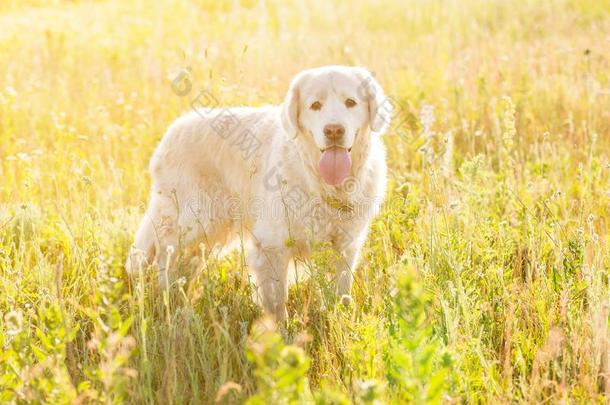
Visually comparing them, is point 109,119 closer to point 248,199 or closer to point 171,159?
point 171,159

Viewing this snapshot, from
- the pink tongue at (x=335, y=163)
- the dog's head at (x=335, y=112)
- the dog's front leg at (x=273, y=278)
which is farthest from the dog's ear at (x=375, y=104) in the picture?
the dog's front leg at (x=273, y=278)

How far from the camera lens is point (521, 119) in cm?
544

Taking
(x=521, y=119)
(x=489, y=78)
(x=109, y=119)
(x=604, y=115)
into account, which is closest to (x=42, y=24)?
(x=109, y=119)

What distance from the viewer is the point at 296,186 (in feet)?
10.7

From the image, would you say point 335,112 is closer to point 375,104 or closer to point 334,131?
point 334,131

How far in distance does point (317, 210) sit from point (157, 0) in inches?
460

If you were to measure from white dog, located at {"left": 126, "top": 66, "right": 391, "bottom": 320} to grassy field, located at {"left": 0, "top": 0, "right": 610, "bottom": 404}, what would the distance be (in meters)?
0.15

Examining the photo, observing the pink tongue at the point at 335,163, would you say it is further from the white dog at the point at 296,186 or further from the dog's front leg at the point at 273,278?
the dog's front leg at the point at 273,278

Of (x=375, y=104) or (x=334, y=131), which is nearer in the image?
(x=334, y=131)

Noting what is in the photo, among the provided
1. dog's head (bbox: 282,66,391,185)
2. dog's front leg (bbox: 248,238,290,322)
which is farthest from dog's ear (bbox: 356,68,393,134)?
dog's front leg (bbox: 248,238,290,322)

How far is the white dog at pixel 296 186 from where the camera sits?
314cm

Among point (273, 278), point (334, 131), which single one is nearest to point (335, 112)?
point (334, 131)

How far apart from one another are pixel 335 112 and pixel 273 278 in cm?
86

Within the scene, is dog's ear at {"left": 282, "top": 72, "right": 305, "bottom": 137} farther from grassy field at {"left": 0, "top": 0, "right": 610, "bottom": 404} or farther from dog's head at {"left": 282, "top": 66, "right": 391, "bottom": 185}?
grassy field at {"left": 0, "top": 0, "right": 610, "bottom": 404}
